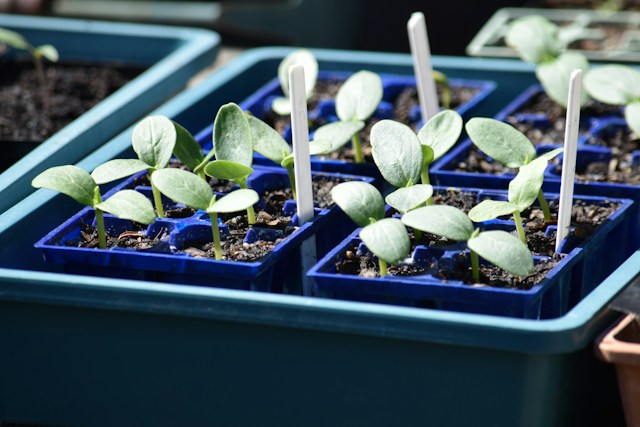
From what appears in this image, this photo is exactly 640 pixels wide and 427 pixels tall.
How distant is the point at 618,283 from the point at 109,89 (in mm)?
1300

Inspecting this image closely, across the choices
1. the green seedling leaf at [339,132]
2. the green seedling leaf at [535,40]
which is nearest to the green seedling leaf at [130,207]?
the green seedling leaf at [339,132]

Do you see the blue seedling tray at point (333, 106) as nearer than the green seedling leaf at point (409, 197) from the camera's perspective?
No

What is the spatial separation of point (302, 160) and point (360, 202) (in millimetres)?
107

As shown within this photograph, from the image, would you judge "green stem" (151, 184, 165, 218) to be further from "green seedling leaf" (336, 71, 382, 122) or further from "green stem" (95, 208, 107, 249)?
"green seedling leaf" (336, 71, 382, 122)

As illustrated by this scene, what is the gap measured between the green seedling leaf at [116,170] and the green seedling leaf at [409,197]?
1.14ft

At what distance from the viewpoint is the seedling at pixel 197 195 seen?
1330mm

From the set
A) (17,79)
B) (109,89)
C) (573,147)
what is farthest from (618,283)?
(17,79)

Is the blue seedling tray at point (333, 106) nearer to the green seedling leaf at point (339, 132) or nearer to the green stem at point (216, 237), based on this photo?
the green seedling leaf at point (339, 132)

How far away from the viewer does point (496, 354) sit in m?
1.15

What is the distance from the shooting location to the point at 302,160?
138 cm

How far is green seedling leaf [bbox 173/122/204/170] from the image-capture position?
5.08 feet

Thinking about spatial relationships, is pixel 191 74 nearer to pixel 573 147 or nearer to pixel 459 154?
pixel 459 154

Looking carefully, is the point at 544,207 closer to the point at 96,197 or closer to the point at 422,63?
the point at 422,63

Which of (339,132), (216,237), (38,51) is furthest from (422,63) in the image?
(38,51)
